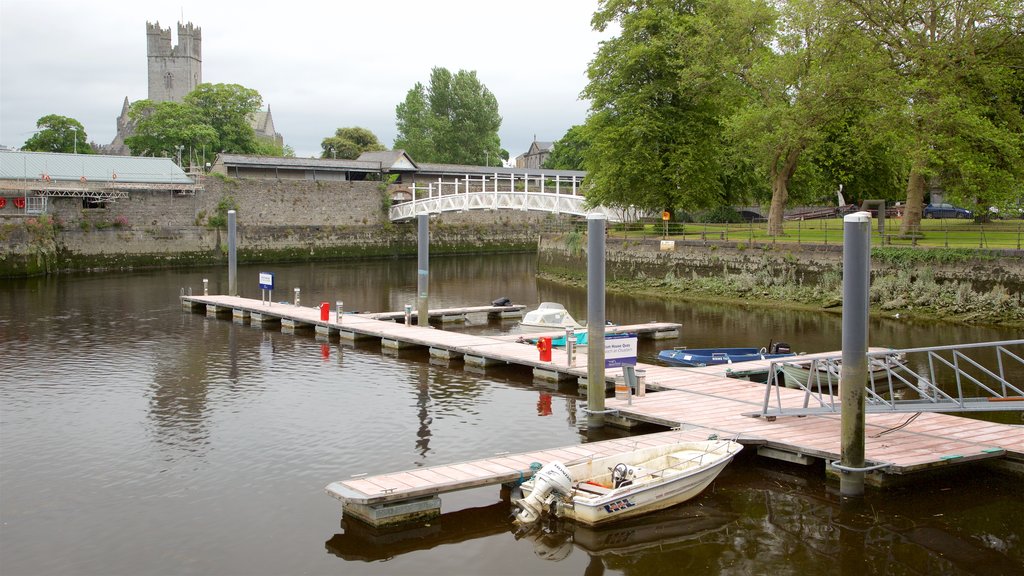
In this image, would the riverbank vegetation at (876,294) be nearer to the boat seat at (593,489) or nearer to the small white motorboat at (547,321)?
the small white motorboat at (547,321)

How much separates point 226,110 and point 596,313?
73846 millimetres

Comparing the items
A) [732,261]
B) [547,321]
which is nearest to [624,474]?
[547,321]

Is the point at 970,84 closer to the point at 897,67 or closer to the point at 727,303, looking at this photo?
the point at 897,67

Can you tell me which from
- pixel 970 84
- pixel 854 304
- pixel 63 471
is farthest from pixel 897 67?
pixel 63 471

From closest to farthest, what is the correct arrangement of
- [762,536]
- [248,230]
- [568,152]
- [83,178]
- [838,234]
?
[762,536] → [838,234] → [83,178] → [248,230] → [568,152]

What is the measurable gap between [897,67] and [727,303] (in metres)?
10.5

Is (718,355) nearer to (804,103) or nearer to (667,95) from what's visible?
(804,103)

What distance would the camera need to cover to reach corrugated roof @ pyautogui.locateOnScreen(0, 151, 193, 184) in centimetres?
5297

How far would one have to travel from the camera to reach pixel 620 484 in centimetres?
1238

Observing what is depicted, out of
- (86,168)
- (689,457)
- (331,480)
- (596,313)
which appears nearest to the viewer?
(689,457)

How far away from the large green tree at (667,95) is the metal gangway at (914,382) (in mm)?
20130

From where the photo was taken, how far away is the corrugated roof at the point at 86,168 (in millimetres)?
52969

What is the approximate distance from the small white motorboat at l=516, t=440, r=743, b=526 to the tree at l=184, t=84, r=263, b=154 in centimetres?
7483

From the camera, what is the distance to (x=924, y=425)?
1509cm
